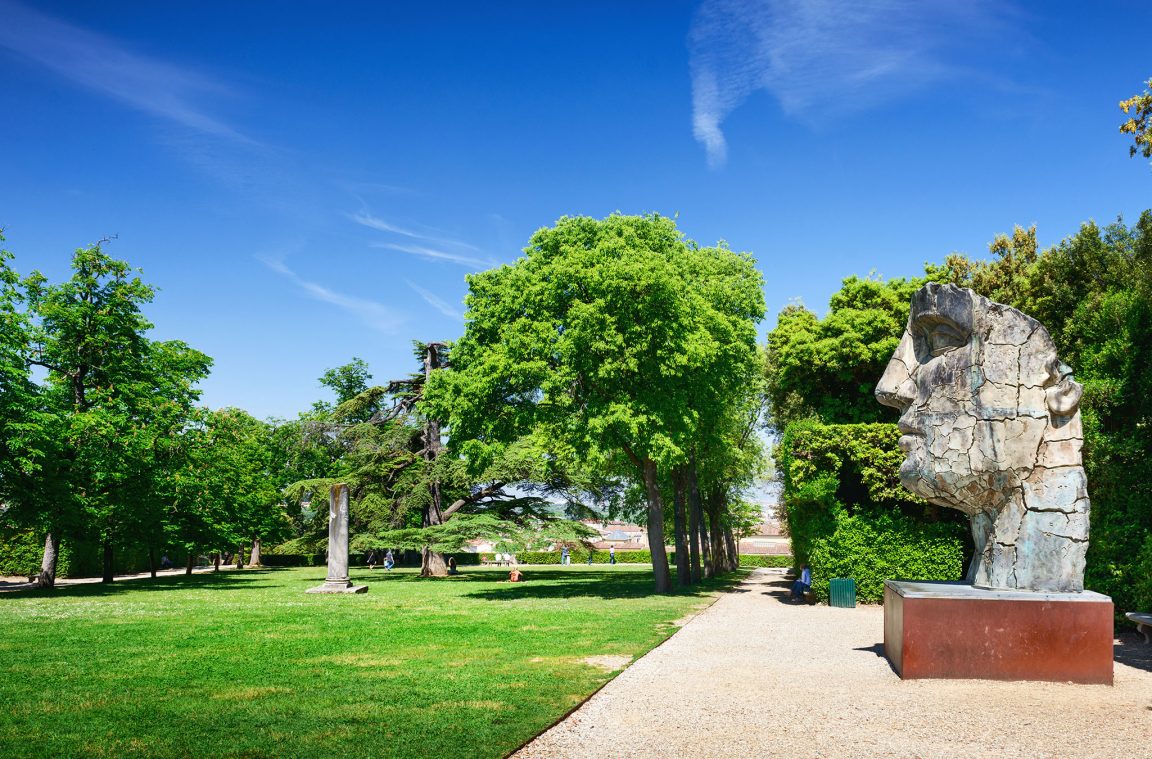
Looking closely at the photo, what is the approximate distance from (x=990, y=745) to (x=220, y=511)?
3667cm

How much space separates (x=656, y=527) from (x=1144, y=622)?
1354 centimetres

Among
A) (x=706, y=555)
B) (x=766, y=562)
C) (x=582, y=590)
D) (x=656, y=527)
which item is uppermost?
(x=656, y=527)

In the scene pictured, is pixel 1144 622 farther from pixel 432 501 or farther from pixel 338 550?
pixel 432 501

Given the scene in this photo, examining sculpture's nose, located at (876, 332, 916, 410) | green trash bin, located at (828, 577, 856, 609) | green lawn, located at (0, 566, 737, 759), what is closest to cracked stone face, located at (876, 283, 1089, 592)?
sculpture's nose, located at (876, 332, 916, 410)

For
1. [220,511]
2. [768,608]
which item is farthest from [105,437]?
[768,608]

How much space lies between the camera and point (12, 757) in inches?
265

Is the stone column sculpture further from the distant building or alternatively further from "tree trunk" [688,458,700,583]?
the distant building

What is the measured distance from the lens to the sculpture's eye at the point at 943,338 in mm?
11531

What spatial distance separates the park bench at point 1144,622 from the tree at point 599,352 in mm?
11218

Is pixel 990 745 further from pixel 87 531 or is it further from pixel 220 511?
pixel 220 511

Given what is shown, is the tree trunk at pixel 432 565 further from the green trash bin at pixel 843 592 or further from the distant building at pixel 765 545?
the distant building at pixel 765 545

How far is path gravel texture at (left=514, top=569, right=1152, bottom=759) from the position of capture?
24.0 ft

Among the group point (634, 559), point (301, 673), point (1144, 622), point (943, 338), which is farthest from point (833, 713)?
point (634, 559)

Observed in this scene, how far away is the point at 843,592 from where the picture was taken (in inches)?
851
